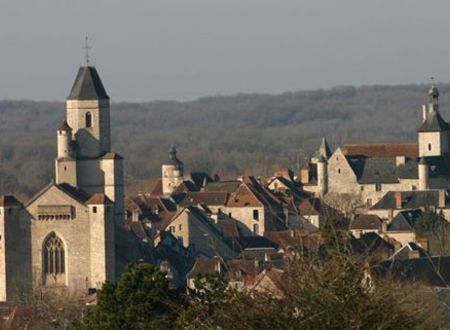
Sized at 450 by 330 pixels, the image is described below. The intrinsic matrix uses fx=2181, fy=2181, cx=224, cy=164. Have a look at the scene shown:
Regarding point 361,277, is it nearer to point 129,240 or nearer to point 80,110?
point 129,240

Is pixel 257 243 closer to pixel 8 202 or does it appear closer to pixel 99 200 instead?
pixel 99 200

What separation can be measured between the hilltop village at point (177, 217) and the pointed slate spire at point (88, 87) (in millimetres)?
39

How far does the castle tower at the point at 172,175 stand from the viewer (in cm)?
8456

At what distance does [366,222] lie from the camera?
69312 mm

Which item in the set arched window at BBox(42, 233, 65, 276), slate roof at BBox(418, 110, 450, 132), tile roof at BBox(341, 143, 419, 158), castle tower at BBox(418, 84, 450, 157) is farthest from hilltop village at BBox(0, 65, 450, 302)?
slate roof at BBox(418, 110, 450, 132)

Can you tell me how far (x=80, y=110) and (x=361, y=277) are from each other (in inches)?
1733

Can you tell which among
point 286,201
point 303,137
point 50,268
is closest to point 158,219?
point 286,201

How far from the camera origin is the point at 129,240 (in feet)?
183

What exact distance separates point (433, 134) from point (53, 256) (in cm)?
3587

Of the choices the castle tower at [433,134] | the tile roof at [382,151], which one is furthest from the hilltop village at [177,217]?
the castle tower at [433,134]

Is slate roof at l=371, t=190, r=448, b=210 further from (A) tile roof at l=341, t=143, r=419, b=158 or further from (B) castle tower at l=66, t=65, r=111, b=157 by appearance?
(B) castle tower at l=66, t=65, r=111, b=157

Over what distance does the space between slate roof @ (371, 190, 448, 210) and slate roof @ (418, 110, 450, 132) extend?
9031 millimetres

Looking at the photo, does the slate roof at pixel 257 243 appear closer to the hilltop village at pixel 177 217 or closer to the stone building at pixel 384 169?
the hilltop village at pixel 177 217

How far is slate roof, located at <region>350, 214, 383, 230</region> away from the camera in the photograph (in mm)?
68000
